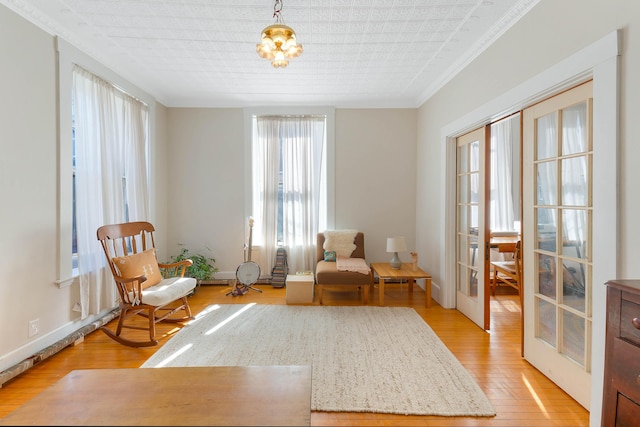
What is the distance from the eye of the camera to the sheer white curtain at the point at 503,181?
18.3 feet

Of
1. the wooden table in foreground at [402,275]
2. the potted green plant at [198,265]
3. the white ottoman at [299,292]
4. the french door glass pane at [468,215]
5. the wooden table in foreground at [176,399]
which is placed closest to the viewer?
the wooden table in foreground at [176,399]

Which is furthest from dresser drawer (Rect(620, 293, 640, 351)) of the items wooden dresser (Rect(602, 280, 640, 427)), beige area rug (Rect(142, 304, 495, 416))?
beige area rug (Rect(142, 304, 495, 416))

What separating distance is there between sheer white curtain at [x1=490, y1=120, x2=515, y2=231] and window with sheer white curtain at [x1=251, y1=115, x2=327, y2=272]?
3.11 meters

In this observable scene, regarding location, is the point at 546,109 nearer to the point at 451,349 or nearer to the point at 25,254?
the point at 451,349

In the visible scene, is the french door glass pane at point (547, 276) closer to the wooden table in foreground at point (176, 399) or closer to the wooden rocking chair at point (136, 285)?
the wooden table in foreground at point (176, 399)

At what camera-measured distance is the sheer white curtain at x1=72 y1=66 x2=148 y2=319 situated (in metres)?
3.15

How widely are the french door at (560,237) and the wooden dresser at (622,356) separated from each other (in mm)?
840

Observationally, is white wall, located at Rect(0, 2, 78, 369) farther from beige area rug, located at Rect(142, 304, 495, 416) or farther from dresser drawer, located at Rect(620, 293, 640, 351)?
dresser drawer, located at Rect(620, 293, 640, 351)

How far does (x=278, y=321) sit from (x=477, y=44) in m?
3.50

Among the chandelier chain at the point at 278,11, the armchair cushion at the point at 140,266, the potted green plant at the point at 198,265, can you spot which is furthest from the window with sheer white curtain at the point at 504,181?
the armchair cushion at the point at 140,266

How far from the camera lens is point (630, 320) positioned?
1.26 m

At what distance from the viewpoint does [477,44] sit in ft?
10.2

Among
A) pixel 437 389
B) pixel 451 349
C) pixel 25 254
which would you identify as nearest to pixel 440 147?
pixel 451 349

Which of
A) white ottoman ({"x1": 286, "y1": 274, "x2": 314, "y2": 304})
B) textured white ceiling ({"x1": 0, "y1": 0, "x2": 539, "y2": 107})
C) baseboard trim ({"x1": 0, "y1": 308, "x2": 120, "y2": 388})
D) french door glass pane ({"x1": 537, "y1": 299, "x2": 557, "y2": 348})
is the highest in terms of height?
textured white ceiling ({"x1": 0, "y1": 0, "x2": 539, "y2": 107})
